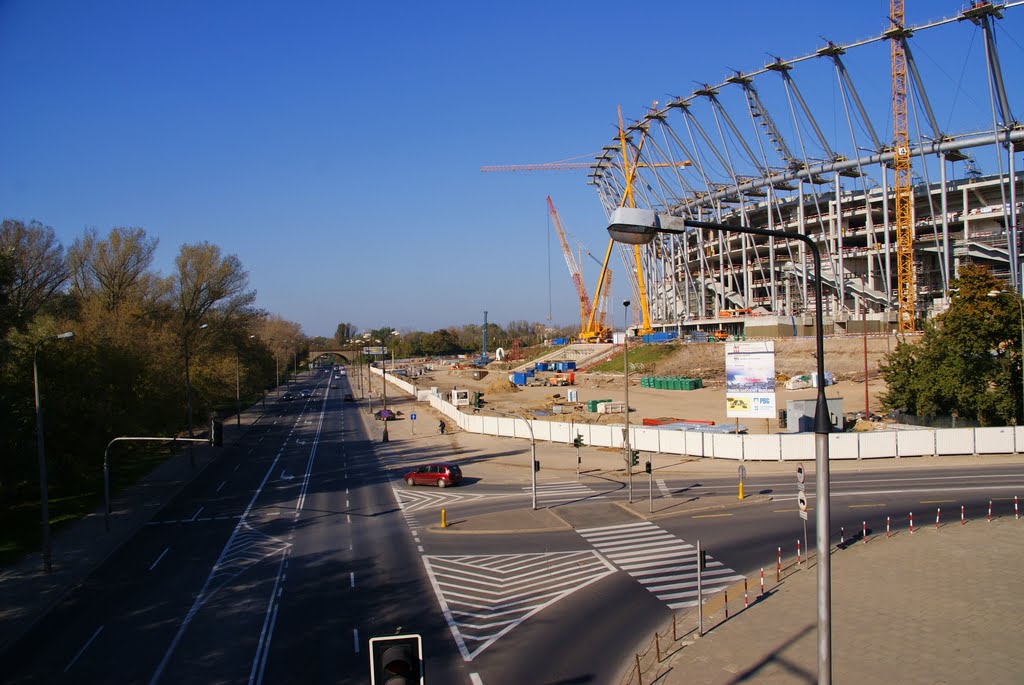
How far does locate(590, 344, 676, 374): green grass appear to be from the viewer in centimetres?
9619

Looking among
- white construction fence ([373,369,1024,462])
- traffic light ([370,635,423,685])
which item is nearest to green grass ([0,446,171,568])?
white construction fence ([373,369,1024,462])

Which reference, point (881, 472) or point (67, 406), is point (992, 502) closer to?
point (881, 472)

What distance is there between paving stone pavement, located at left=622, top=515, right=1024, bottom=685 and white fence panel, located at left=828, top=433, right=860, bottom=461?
16182mm

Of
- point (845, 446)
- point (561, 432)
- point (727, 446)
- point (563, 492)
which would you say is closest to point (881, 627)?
point (563, 492)

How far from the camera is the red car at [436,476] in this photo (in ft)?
113

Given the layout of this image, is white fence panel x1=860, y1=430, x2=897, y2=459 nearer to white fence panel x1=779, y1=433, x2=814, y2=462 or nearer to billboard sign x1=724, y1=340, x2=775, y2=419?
white fence panel x1=779, y1=433, x2=814, y2=462

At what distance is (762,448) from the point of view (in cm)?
3756

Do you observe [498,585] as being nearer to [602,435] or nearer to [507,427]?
[602,435]

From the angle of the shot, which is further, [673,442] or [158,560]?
[673,442]

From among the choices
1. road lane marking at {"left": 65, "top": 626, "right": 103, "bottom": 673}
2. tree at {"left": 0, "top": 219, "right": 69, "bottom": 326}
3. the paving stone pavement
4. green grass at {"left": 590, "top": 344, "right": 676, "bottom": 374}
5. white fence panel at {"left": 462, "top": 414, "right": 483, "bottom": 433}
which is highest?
tree at {"left": 0, "top": 219, "right": 69, "bottom": 326}

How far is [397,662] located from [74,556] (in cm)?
2324

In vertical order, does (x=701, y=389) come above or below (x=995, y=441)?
above

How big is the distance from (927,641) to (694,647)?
4.67 m

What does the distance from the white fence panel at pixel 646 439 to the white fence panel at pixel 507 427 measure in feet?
35.6
